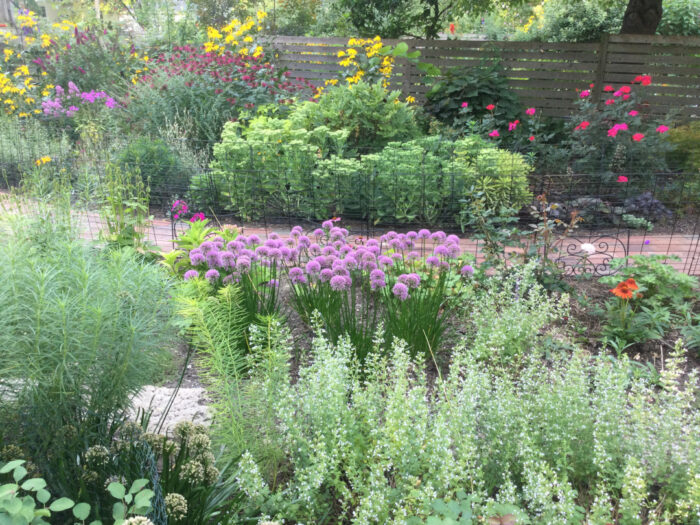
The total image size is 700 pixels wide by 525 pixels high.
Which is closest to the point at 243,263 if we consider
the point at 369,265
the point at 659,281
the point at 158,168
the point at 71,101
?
the point at 369,265

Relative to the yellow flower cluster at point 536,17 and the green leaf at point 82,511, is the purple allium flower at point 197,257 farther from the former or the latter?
the yellow flower cluster at point 536,17

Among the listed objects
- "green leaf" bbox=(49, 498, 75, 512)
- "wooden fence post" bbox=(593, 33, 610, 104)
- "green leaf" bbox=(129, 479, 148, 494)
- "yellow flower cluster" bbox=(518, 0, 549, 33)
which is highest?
"yellow flower cluster" bbox=(518, 0, 549, 33)

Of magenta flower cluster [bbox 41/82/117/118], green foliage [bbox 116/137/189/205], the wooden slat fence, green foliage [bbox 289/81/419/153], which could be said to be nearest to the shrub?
the wooden slat fence

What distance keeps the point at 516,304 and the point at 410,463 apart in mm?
1380

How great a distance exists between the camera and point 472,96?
853 cm

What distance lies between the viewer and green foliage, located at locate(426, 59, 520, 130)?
8531mm

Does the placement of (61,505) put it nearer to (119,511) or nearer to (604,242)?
(119,511)

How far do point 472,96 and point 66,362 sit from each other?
773 cm

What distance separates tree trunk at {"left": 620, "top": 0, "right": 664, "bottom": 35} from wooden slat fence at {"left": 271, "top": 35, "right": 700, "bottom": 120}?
0.33 meters

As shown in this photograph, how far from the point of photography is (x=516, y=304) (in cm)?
307

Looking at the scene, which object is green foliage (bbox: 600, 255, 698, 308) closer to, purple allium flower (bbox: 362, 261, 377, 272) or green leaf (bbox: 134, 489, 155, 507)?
purple allium flower (bbox: 362, 261, 377, 272)

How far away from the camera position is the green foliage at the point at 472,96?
28.0 ft

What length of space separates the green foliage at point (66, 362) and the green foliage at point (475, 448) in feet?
1.72

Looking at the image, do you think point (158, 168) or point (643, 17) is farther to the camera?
point (643, 17)
